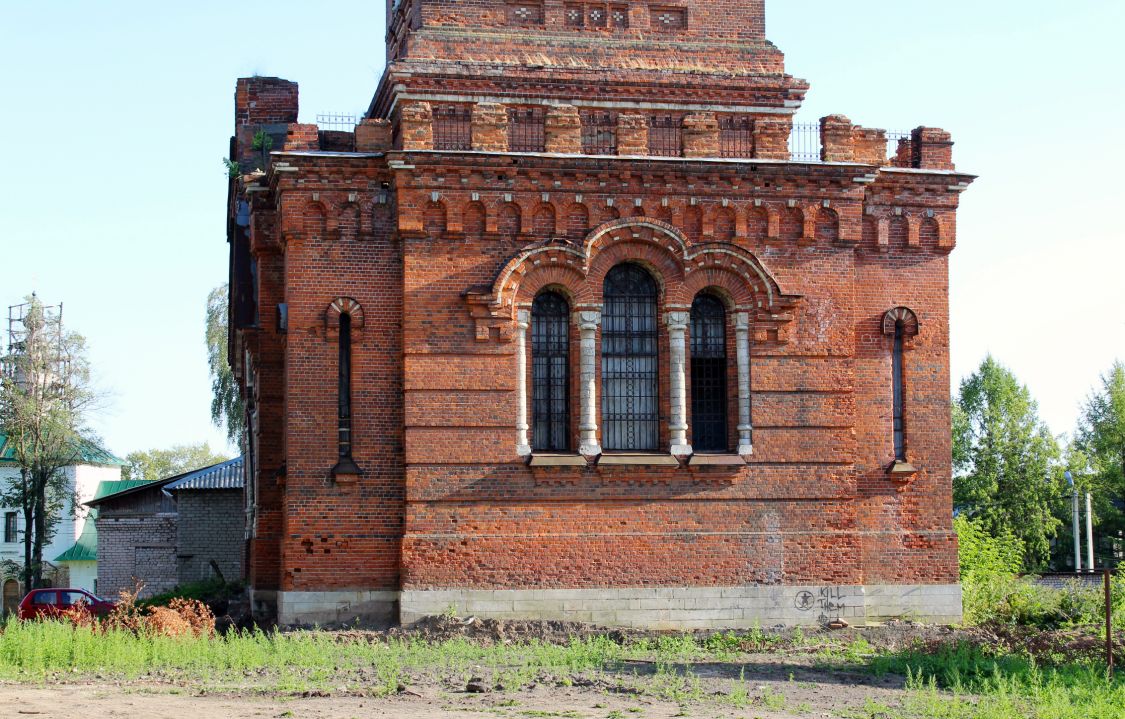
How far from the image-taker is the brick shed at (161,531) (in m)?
37.3

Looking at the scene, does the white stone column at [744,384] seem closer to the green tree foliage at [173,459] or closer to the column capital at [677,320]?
the column capital at [677,320]

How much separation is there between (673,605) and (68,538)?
46.7 meters

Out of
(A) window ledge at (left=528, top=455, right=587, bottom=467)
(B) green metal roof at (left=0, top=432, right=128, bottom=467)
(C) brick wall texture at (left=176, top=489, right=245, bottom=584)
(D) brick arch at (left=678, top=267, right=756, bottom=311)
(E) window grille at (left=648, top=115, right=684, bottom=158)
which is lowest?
(C) brick wall texture at (left=176, top=489, right=245, bottom=584)

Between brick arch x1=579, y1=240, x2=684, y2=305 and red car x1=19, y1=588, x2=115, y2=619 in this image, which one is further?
red car x1=19, y1=588, x2=115, y2=619

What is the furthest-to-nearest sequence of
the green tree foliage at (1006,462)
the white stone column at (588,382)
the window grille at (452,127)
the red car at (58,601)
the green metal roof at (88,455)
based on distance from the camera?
the green tree foliage at (1006,462), the green metal roof at (88,455), the red car at (58,601), the window grille at (452,127), the white stone column at (588,382)

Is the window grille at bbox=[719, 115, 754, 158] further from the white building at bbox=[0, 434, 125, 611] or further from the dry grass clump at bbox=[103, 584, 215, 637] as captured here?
the white building at bbox=[0, 434, 125, 611]

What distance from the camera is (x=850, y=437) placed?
24.1 m

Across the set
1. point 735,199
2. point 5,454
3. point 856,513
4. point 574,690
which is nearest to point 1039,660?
point 856,513

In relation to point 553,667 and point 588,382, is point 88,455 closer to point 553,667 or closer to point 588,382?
point 588,382

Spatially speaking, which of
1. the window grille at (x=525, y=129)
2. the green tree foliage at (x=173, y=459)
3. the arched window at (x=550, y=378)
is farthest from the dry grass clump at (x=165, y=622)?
the green tree foliage at (x=173, y=459)

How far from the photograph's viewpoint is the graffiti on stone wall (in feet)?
77.0

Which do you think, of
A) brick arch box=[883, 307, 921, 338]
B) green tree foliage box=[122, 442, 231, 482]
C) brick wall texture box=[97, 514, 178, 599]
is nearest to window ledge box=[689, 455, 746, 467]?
brick arch box=[883, 307, 921, 338]

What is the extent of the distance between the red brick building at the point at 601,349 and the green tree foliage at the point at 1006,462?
34746mm

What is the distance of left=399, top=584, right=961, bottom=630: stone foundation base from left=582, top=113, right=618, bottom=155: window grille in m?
7.20
